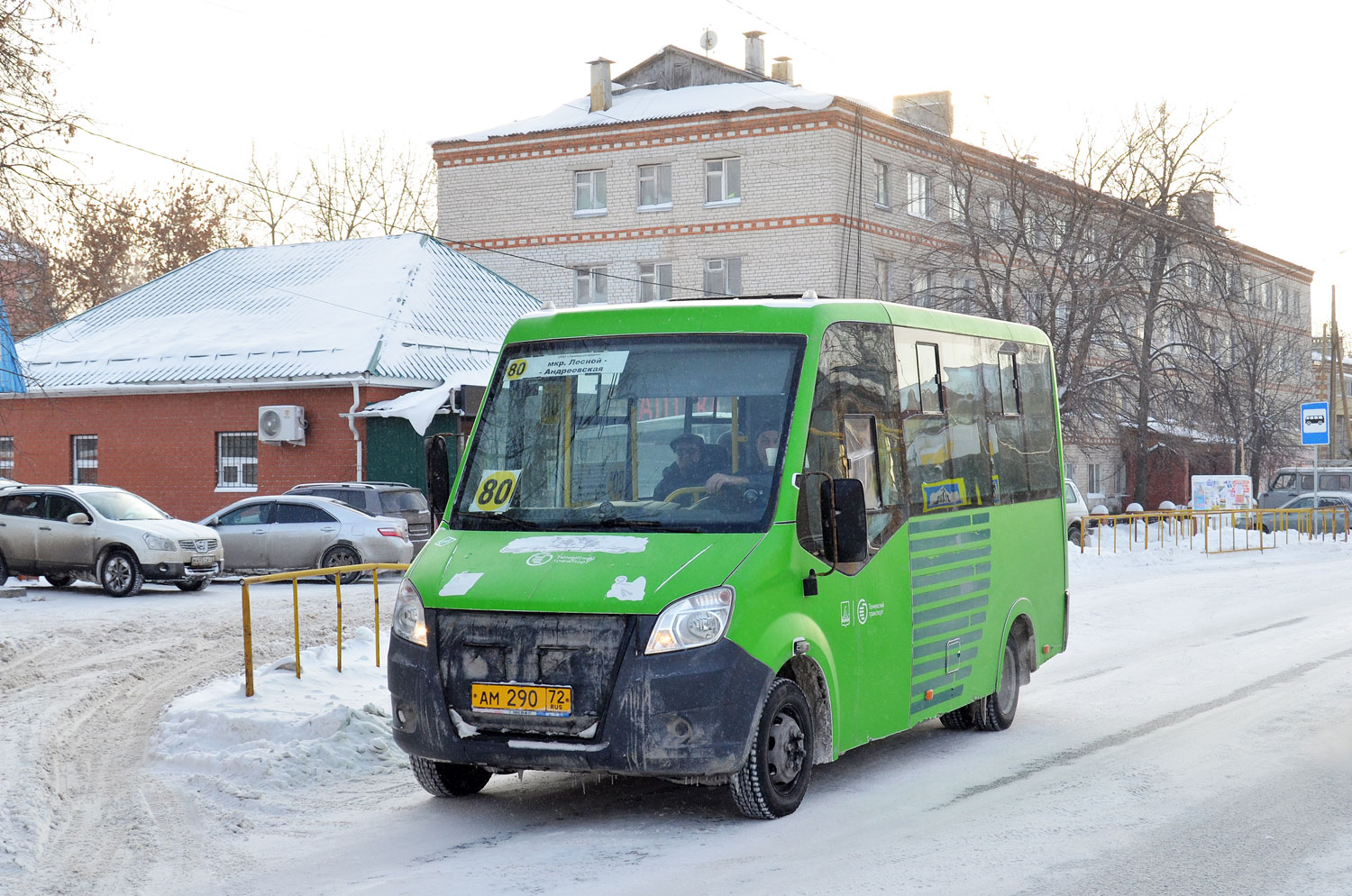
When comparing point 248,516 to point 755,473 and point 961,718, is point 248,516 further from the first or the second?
point 755,473

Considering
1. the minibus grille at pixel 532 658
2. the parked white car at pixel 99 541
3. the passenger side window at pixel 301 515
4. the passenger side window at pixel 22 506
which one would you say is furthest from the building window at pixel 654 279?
the minibus grille at pixel 532 658

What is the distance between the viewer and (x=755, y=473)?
786 centimetres

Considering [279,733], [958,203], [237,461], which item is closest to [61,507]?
[237,461]

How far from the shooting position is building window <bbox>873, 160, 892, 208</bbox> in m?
47.0

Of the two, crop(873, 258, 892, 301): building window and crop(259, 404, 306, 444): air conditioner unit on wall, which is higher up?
crop(873, 258, 892, 301): building window

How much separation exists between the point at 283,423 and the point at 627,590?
25816 millimetres

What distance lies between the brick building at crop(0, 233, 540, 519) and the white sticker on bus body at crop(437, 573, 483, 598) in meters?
23.4

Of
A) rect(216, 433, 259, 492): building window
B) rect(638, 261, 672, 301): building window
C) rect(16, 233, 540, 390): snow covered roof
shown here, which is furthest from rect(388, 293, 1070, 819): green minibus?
rect(638, 261, 672, 301): building window

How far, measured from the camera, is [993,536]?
1032cm

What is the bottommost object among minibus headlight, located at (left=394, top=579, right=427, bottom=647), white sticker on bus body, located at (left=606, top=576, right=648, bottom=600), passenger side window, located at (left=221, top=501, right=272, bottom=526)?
minibus headlight, located at (left=394, top=579, right=427, bottom=647)

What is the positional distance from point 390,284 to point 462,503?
27.8m

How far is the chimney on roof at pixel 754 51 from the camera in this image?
53831 millimetres

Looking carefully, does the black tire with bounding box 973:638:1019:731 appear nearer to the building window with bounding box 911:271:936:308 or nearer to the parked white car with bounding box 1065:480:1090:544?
the parked white car with bounding box 1065:480:1090:544

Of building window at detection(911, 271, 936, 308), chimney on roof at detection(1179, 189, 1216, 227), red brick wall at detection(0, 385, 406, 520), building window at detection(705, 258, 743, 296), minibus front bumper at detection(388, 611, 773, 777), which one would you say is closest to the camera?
minibus front bumper at detection(388, 611, 773, 777)
